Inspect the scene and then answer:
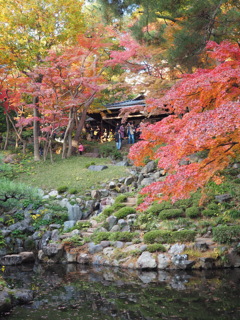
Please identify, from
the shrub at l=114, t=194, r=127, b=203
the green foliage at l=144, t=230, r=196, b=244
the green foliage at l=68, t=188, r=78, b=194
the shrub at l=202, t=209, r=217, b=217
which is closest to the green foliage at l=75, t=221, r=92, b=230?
the shrub at l=114, t=194, r=127, b=203

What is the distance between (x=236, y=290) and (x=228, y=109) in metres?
3.60

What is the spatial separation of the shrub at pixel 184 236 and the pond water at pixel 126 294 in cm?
116

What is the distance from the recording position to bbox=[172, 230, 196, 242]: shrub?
883cm

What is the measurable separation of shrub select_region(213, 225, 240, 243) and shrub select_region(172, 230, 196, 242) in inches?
25.1

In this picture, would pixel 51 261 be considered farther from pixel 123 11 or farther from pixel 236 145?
pixel 123 11

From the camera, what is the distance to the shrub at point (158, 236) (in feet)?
29.9

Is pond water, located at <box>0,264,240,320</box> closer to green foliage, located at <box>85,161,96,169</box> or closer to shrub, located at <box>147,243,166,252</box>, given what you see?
shrub, located at <box>147,243,166,252</box>

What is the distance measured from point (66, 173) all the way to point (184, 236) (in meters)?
8.29

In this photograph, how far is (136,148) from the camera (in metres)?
8.73

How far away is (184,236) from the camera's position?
887 cm

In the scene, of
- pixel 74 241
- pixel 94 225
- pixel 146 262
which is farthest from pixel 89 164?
pixel 146 262

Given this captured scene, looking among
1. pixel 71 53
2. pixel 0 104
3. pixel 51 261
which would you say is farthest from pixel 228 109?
pixel 0 104

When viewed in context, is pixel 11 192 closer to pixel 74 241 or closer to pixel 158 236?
pixel 74 241

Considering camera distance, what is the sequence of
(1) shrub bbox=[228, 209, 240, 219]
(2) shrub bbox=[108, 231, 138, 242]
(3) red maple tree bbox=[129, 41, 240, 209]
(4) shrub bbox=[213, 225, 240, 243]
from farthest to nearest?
(2) shrub bbox=[108, 231, 138, 242] < (1) shrub bbox=[228, 209, 240, 219] < (4) shrub bbox=[213, 225, 240, 243] < (3) red maple tree bbox=[129, 41, 240, 209]
